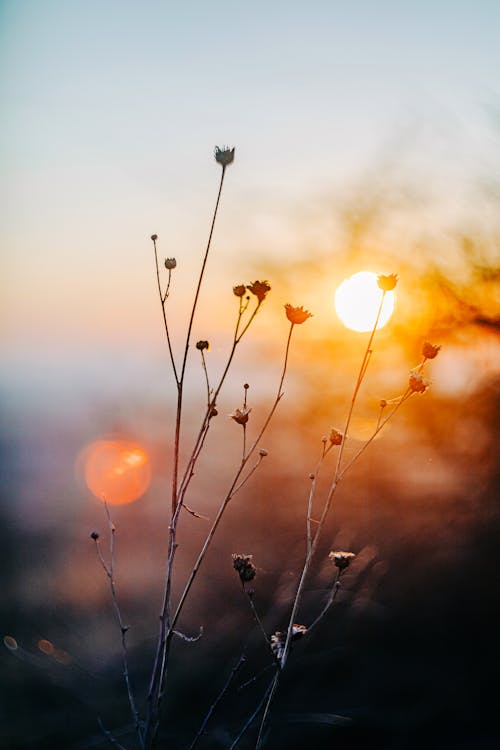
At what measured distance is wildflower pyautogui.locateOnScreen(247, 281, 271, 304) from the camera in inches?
38.7

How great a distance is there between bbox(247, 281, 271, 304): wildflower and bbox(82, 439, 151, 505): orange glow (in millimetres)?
1811

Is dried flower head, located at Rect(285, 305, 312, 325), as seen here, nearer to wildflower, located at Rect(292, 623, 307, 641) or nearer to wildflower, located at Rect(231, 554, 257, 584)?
wildflower, located at Rect(231, 554, 257, 584)

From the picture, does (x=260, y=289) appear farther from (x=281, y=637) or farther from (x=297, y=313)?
(x=281, y=637)

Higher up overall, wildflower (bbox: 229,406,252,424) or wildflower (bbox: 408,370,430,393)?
wildflower (bbox: 408,370,430,393)

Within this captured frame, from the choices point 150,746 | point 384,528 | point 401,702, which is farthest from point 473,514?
point 150,746

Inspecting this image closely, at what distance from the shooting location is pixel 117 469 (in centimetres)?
264

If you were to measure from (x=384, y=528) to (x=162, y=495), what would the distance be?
3.40 feet

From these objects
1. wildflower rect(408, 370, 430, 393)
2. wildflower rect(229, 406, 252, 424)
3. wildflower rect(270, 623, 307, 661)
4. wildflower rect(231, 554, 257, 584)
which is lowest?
wildflower rect(270, 623, 307, 661)

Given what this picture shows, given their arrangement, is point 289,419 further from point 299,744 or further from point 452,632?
point 299,744

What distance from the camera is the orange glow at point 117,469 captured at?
2588 millimetres

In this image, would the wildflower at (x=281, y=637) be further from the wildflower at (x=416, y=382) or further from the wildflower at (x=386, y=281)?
the wildflower at (x=386, y=281)

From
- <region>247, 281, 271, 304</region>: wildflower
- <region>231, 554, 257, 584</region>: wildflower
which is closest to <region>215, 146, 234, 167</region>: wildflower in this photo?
<region>247, 281, 271, 304</region>: wildflower

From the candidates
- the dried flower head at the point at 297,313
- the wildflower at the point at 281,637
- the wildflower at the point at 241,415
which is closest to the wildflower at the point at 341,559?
the wildflower at the point at 281,637

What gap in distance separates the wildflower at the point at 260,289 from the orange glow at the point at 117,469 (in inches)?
71.3
